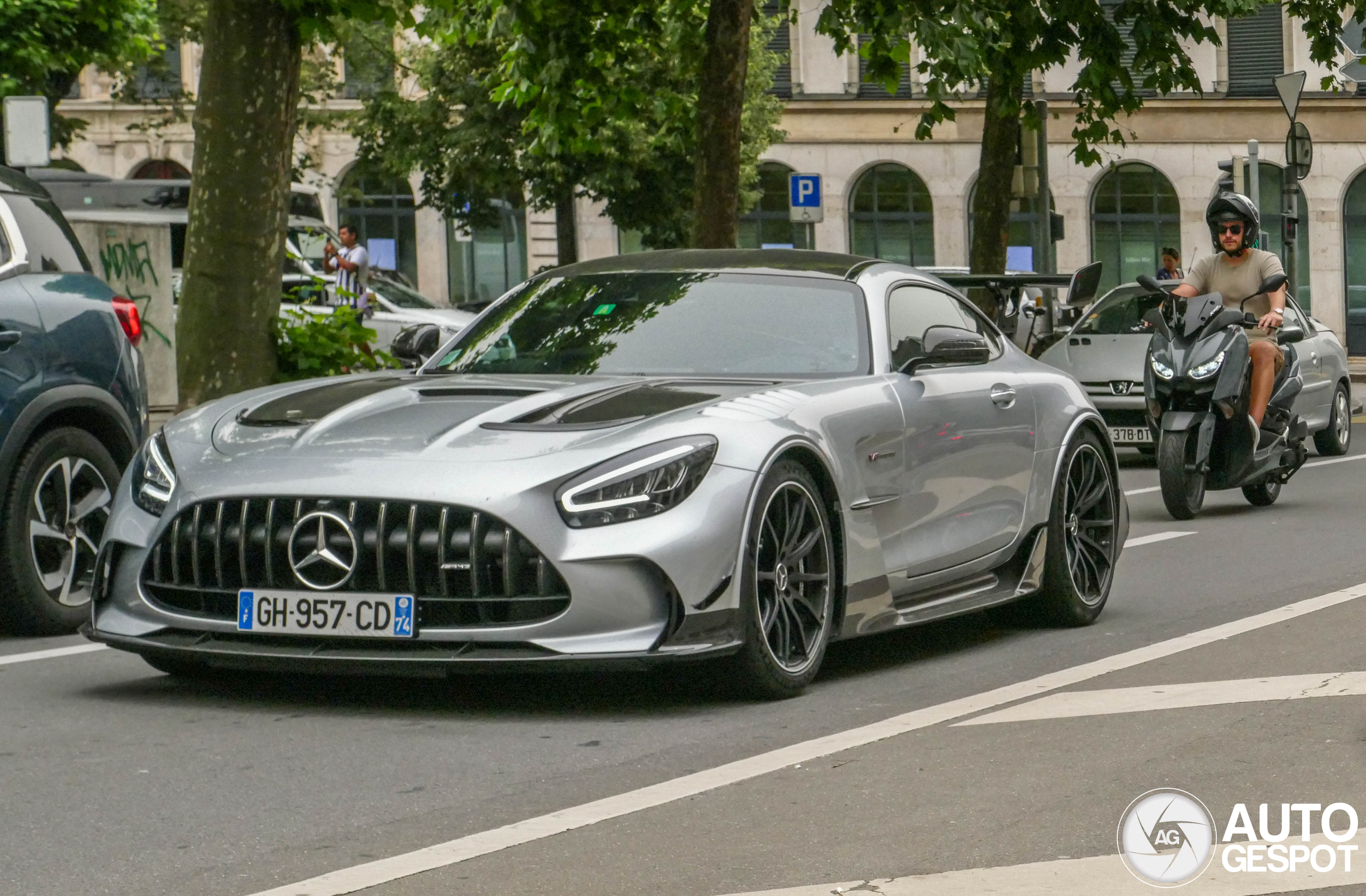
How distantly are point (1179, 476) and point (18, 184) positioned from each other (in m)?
7.01

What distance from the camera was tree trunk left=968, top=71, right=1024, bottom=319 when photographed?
25609 mm

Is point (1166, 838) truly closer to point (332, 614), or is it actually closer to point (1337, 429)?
point (332, 614)

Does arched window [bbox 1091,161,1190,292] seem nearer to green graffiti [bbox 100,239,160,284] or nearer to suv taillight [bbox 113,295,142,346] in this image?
green graffiti [bbox 100,239,160,284]

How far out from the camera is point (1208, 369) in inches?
497

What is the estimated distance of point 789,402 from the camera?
6.74m

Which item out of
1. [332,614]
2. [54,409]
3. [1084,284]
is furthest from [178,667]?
[1084,284]

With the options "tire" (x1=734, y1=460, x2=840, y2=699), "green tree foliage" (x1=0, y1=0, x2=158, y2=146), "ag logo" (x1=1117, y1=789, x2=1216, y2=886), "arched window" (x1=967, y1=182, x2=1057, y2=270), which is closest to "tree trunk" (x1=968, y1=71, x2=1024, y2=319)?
"green tree foliage" (x1=0, y1=0, x2=158, y2=146)

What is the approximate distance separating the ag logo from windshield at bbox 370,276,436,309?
22407 millimetres

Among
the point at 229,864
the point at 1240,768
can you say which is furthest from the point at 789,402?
the point at 229,864

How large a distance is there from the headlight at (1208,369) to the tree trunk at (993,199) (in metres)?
12.7

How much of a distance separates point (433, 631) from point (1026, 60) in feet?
53.6

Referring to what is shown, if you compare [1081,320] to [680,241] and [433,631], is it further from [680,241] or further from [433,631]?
[680,241]

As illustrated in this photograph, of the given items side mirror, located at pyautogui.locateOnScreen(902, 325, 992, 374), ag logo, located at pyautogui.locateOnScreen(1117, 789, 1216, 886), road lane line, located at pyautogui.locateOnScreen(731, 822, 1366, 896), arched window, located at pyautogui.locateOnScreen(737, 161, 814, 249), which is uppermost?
arched window, located at pyautogui.locateOnScreen(737, 161, 814, 249)

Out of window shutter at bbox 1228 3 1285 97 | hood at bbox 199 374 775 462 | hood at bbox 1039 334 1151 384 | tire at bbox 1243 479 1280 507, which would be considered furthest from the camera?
window shutter at bbox 1228 3 1285 97
